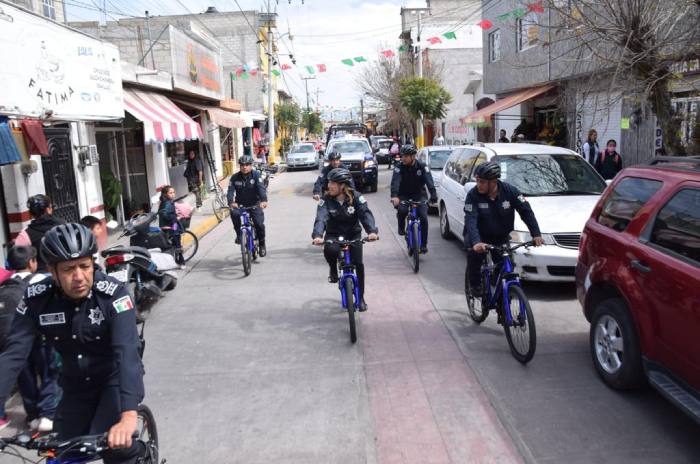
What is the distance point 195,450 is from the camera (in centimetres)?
405

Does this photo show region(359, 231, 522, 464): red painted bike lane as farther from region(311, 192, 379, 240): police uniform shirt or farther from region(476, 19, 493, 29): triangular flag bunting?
region(476, 19, 493, 29): triangular flag bunting

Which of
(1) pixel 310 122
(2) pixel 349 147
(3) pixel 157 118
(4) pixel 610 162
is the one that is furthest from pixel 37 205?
(1) pixel 310 122

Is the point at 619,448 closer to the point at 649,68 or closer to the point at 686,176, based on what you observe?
the point at 686,176

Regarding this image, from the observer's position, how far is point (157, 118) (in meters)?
13.5

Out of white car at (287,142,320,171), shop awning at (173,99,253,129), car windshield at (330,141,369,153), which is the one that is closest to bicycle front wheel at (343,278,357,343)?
shop awning at (173,99,253,129)

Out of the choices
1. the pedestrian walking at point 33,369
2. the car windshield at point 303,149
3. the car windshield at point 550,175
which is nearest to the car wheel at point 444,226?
the car windshield at point 550,175

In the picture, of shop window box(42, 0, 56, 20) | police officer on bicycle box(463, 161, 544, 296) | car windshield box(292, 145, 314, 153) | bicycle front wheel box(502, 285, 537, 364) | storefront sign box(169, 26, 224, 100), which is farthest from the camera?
car windshield box(292, 145, 314, 153)

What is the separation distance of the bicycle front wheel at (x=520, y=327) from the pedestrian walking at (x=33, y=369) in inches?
155

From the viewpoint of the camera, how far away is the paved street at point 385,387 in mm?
3947

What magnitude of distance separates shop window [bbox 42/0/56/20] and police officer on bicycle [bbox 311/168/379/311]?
26.1 feet

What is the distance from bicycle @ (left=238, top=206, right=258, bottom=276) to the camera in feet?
29.9

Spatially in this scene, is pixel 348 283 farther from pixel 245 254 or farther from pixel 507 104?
pixel 507 104

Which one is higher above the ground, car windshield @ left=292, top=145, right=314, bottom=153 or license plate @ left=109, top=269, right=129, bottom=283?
car windshield @ left=292, top=145, right=314, bottom=153

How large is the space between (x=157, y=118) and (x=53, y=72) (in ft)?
17.5
